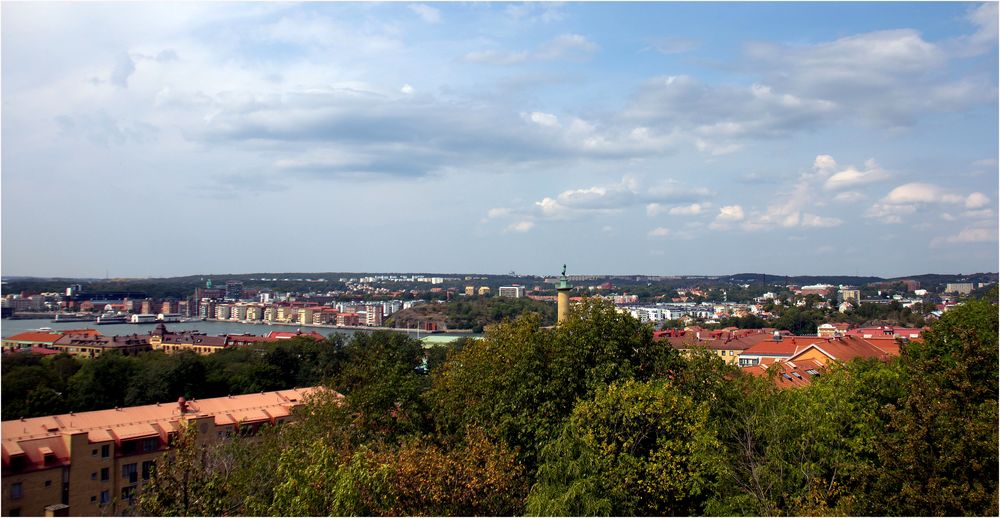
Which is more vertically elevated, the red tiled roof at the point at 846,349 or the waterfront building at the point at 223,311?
the red tiled roof at the point at 846,349

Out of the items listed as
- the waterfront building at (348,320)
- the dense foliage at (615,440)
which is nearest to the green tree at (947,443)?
the dense foliage at (615,440)

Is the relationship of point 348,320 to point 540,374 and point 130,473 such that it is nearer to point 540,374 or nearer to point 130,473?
point 130,473

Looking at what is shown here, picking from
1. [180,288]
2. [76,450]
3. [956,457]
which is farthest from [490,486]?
[180,288]

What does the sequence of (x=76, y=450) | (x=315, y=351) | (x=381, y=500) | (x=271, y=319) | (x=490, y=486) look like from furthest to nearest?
(x=271, y=319) → (x=315, y=351) → (x=76, y=450) → (x=490, y=486) → (x=381, y=500)

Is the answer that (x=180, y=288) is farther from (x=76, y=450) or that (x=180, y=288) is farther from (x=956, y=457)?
(x=956, y=457)

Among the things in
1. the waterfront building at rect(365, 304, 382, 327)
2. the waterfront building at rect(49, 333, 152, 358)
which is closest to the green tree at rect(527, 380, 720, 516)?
the waterfront building at rect(49, 333, 152, 358)

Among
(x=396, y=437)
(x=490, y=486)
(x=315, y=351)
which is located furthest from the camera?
(x=315, y=351)

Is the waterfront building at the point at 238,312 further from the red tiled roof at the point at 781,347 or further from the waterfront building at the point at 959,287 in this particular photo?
the waterfront building at the point at 959,287

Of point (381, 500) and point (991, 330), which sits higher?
point (991, 330)
